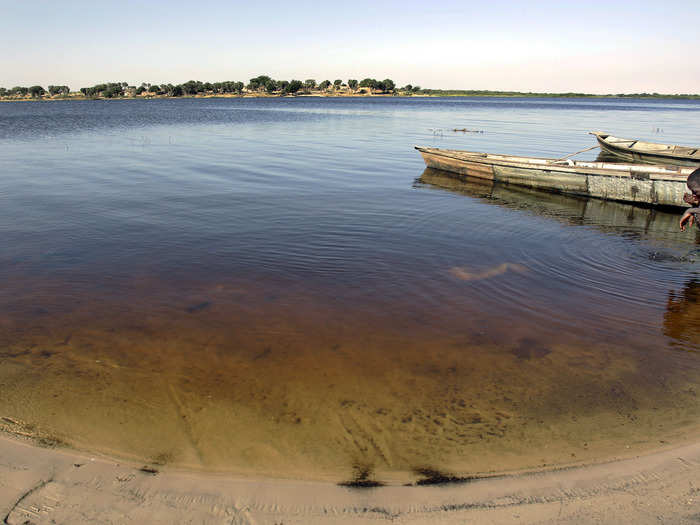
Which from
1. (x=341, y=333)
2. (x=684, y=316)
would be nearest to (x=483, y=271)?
(x=684, y=316)

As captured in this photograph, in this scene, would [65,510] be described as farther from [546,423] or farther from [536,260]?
[536,260]

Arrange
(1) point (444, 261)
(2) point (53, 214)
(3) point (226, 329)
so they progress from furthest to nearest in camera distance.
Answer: (2) point (53, 214) → (1) point (444, 261) → (3) point (226, 329)

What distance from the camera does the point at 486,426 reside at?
4676 millimetres

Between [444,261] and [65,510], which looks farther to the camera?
[444,261]

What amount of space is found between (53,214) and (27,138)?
22.1 metres

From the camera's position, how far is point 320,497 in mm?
3680

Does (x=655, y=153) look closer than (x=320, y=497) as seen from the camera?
No

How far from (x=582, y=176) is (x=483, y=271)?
9.92 metres

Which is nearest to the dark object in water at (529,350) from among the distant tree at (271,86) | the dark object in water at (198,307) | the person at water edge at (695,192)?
the person at water edge at (695,192)

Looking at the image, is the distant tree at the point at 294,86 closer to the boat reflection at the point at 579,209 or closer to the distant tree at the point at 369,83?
the distant tree at the point at 369,83

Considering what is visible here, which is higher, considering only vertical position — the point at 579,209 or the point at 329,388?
the point at 579,209

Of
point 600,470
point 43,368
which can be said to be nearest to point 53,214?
point 43,368

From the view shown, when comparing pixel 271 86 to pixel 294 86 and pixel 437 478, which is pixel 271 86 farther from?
pixel 437 478

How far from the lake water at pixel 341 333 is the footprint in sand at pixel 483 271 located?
2.3 inches
